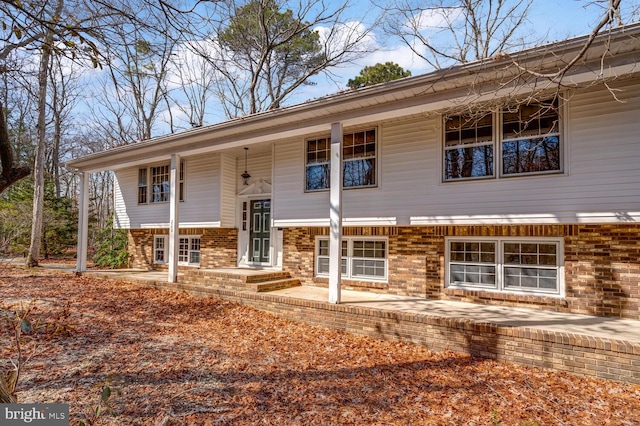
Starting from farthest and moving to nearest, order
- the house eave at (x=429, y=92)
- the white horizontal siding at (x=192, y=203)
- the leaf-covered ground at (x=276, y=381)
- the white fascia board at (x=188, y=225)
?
1. the white horizontal siding at (x=192, y=203)
2. the white fascia board at (x=188, y=225)
3. the house eave at (x=429, y=92)
4. the leaf-covered ground at (x=276, y=381)

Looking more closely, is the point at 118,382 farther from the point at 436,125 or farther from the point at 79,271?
the point at 79,271

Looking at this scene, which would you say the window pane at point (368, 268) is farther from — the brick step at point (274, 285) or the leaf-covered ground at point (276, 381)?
the leaf-covered ground at point (276, 381)

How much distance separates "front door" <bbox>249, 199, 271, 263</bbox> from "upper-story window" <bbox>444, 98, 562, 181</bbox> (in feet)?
17.7

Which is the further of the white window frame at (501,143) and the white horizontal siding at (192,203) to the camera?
the white horizontal siding at (192,203)

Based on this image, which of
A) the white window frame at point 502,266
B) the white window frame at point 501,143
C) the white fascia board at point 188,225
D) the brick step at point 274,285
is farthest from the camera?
the white fascia board at point 188,225

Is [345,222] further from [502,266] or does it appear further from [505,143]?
[505,143]

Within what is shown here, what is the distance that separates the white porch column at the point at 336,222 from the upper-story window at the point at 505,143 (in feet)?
7.08

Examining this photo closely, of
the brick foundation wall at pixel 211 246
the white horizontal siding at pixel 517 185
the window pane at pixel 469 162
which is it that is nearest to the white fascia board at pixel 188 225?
the brick foundation wall at pixel 211 246

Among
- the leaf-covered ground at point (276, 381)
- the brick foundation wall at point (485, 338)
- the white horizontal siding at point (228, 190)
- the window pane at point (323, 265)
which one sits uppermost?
the white horizontal siding at point (228, 190)

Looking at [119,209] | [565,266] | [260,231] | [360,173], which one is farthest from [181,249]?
[565,266]

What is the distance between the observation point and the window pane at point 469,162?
655 cm

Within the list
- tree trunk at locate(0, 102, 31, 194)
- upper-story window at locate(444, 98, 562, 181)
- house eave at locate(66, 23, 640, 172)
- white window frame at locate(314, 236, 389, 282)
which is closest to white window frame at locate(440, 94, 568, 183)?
upper-story window at locate(444, 98, 562, 181)

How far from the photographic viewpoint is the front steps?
8.14 meters

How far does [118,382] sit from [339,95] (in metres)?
5.54
